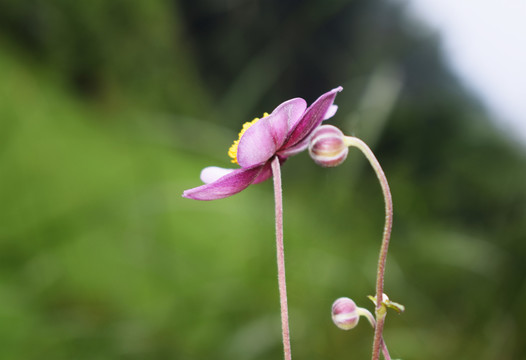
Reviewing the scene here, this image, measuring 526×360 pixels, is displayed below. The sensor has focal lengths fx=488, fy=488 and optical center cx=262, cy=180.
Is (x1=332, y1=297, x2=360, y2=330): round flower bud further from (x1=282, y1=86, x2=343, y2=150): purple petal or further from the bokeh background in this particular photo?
the bokeh background

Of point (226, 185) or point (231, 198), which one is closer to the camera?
point (226, 185)

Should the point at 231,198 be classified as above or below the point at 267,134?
above

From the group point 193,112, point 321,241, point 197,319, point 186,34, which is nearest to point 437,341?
point 321,241

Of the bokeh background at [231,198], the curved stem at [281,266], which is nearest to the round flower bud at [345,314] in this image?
the curved stem at [281,266]

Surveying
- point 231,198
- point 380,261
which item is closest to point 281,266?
point 380,261

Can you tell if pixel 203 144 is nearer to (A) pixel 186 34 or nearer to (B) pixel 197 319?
(B) pixel 197 319

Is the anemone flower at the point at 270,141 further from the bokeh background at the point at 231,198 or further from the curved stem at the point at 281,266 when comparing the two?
the bokeh background at the point at 231,198

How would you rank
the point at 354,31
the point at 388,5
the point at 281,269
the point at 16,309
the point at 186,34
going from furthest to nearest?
1. the point at 186,34
2. the point at 354,31
3. the point at 388,5
4. the point at 16,309
5. the point at 281,269

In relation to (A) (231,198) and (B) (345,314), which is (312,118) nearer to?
(B) (345,314)
